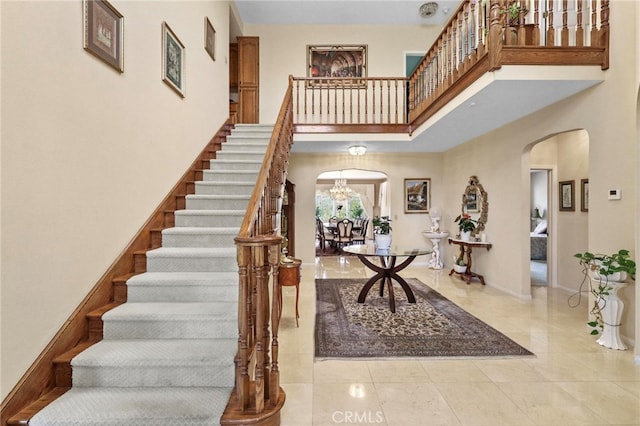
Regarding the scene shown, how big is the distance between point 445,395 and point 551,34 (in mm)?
3510

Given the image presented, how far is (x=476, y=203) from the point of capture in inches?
227

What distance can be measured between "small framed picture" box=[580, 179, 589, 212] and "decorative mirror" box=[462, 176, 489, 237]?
130 centimetres

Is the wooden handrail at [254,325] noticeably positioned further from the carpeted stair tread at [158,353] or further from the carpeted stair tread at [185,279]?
the carpeted stair tread at [185,279]

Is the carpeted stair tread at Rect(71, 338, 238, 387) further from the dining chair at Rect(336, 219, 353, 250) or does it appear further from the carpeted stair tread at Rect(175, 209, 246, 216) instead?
the dining chair at Rect(336, 219, 353, 250)

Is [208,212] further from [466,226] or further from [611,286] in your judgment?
[466,226]

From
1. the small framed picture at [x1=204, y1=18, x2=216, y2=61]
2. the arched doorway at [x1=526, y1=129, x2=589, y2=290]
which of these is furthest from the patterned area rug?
the small framed picture at [x1=204, y1=18, x2=216, y2=61]

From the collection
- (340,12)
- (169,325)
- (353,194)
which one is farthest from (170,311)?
(353,194)

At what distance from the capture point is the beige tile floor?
1948 millimetres

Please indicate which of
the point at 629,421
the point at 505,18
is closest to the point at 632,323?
the point at 629,421

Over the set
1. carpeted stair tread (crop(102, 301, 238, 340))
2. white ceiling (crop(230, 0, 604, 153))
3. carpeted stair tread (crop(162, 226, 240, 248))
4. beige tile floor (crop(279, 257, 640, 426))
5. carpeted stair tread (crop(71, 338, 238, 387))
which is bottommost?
beige tile floor (crop(279, 257, 640, 426))

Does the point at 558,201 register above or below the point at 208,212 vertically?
above

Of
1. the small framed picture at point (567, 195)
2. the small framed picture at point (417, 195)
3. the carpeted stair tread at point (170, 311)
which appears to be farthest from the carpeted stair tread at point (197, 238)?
the small framed picture at point (567, 195)

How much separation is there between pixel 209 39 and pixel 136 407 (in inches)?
187

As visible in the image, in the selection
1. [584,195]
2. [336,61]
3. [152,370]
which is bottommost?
[152,370]
